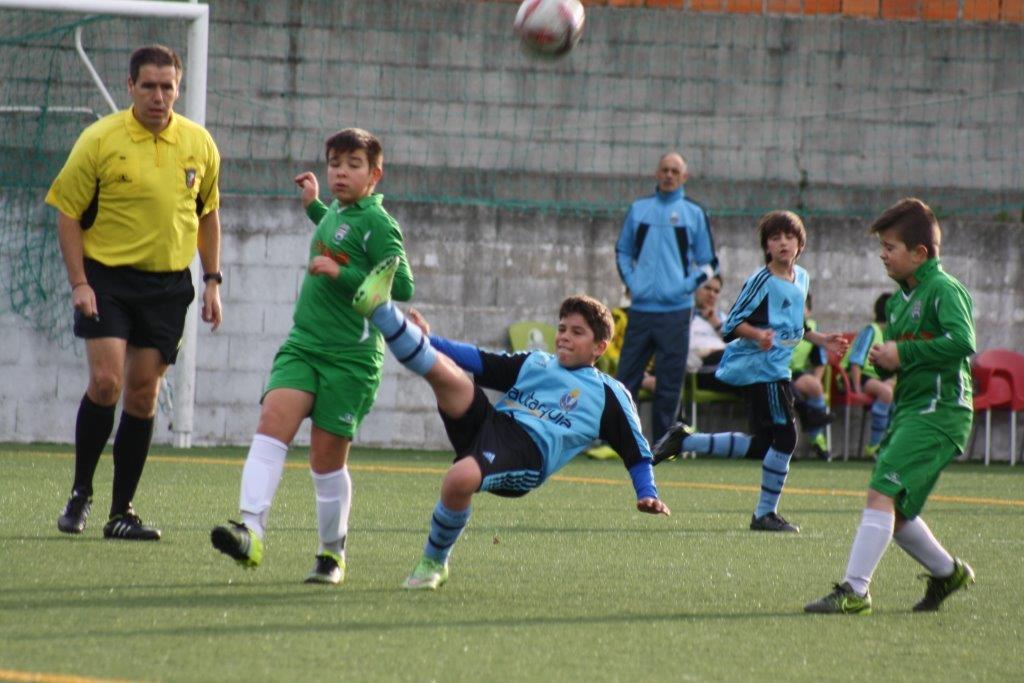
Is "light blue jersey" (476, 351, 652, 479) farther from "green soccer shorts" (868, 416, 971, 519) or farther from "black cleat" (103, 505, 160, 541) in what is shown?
"black cleat" (103, 505, 160, 541)

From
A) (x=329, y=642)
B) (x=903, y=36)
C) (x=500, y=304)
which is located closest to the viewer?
(x=329, y=642)

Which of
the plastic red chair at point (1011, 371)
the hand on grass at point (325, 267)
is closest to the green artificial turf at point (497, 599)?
the hand on grass at point (325, 267)

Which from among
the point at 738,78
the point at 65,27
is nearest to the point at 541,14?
the point at 65,27

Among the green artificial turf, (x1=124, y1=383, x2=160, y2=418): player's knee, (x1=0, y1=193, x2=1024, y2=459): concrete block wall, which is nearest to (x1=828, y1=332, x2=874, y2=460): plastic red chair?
(x1=0, y1=193, x2=1024, y2=459): concrete block wall

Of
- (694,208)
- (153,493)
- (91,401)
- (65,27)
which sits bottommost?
(153,493)

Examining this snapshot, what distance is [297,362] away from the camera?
6176 millimetres

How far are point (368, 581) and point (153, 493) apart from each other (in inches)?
128

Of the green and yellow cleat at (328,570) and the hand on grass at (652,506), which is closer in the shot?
the hand on grass at (652,506)

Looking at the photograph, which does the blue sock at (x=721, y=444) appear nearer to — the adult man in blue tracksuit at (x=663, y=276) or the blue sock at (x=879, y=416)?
the adult man in blue tracksuit at (x=663, y=276)

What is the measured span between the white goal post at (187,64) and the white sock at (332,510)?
5197mm

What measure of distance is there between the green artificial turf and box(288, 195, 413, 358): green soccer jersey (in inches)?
33.0

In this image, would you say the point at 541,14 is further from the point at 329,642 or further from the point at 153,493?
the point at 329,642

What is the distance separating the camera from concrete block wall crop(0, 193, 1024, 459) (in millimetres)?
13344

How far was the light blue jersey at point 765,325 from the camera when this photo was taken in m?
8.95
